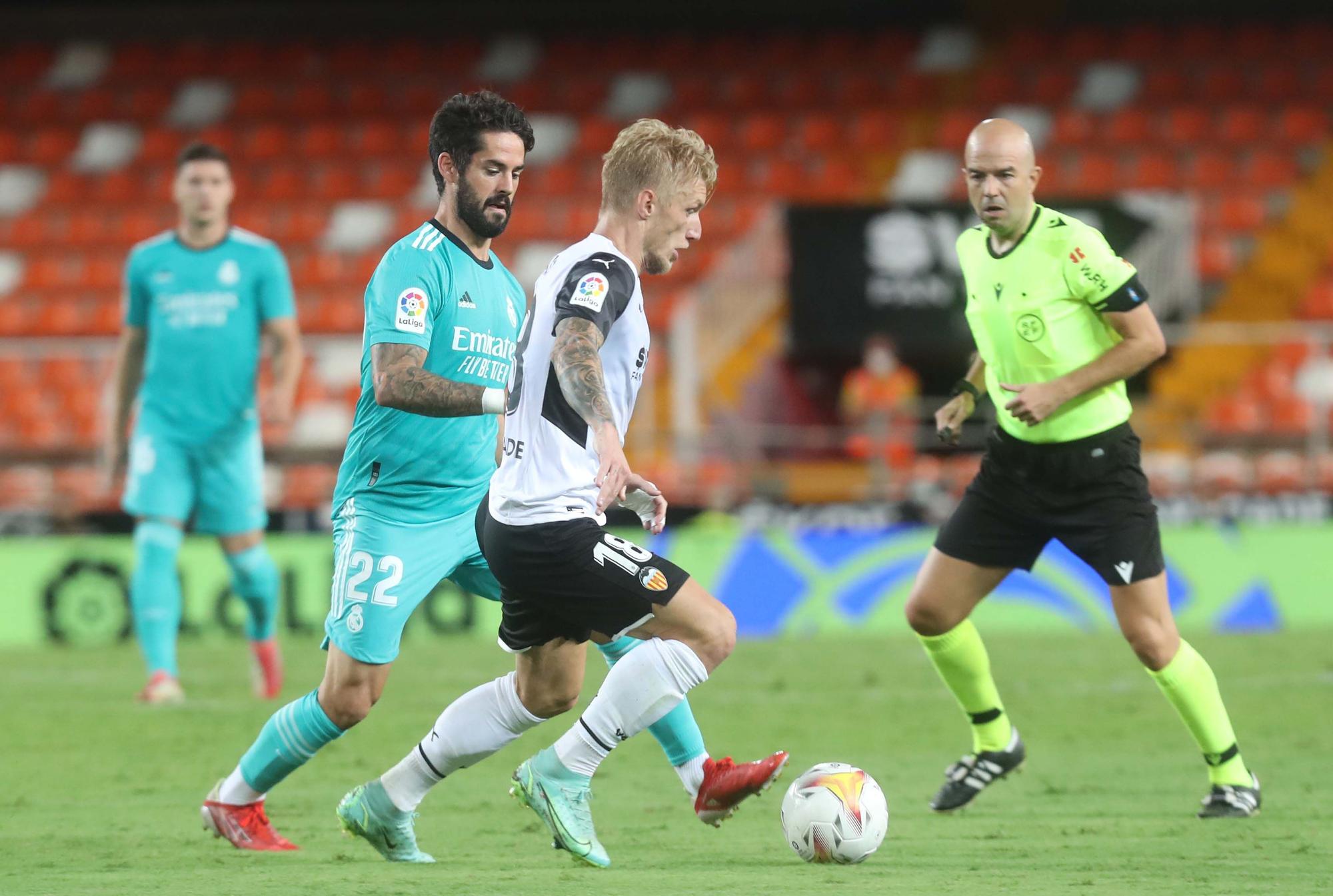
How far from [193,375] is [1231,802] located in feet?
16.7

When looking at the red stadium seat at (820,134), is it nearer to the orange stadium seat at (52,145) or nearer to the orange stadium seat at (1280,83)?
the orange stadium seat at (1280,83)

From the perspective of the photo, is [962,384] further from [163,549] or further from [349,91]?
[349,91]

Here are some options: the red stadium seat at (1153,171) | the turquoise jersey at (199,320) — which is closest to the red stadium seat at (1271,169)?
the red stadium seat at (1153,171)

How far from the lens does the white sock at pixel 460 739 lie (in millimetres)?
5023

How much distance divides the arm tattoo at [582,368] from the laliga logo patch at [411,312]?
598mm

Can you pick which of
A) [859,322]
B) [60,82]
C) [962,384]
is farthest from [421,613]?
[60,82]

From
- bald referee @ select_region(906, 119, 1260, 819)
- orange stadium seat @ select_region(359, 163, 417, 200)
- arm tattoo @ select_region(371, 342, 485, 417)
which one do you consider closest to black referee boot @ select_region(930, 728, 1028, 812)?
bald referee @ select_region(906, 119, 1260, 819)

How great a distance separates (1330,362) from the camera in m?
16.0

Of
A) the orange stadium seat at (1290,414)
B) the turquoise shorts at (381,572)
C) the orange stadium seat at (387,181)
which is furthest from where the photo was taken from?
the orange stadium seat at (387,181)

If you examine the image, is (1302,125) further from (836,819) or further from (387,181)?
(836,819)

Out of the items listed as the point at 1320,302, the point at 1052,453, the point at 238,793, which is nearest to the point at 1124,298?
the point at 1052,453

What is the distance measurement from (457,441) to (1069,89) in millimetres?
17318

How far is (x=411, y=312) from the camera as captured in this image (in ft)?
16.4

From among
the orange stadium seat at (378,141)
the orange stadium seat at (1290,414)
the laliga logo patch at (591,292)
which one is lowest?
the orange stadium seat at (1290,414)
